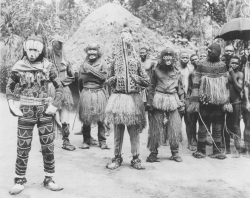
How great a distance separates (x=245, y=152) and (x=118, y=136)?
222 cm

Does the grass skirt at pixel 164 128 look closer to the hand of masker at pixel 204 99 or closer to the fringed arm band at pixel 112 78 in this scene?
the hand of masker at pixel 204 99

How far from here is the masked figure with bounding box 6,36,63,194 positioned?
3.44 meters

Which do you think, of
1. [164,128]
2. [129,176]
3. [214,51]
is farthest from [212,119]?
[129,176]

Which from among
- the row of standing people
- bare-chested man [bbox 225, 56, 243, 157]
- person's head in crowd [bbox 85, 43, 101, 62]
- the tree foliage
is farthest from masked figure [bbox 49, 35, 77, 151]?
the tree foliage

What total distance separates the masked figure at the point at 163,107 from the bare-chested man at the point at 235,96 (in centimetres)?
93

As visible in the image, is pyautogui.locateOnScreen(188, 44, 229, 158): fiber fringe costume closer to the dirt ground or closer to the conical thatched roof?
the dirt ground

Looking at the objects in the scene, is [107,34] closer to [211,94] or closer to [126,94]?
[211,94]

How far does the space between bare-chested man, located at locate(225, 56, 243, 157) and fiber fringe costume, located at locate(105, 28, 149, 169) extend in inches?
61.3

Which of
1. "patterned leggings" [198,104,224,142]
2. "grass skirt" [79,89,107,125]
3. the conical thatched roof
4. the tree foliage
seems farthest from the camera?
the tree foliage

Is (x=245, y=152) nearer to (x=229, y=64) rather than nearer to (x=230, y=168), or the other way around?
(x=230, y=168)

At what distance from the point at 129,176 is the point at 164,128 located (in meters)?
1.03

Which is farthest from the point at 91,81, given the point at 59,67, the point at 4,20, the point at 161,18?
the point at 161,18

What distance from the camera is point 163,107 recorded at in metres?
4.62

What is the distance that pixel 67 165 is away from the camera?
4469 mm
